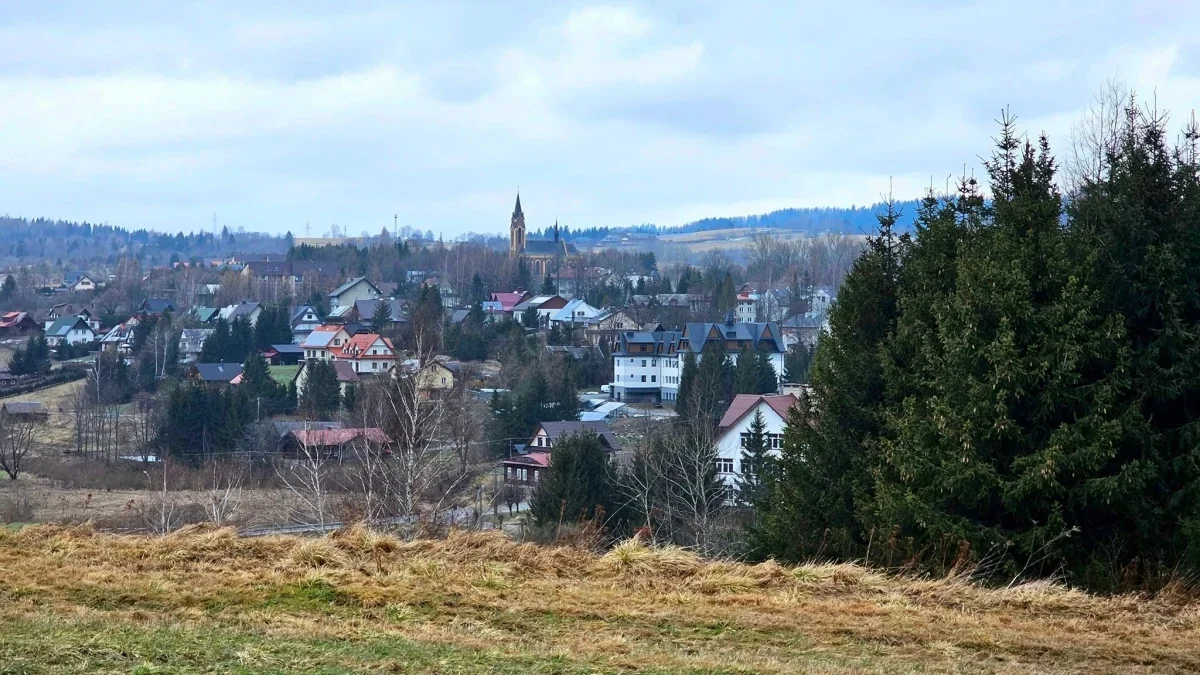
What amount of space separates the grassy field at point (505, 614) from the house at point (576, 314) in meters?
72.3

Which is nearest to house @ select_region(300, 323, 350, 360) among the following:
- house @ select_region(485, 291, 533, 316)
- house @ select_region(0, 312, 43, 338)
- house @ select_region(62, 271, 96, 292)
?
house @ select_region(485, 291, 533, 316)

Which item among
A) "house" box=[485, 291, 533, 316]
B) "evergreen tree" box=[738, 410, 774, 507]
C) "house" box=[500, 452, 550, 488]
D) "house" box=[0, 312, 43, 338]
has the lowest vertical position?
"house" box=[500, 452, 550, 488]

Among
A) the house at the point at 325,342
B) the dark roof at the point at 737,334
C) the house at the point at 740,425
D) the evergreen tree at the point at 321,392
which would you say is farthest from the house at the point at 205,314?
the house at the point at 740,425

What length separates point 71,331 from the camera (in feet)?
271

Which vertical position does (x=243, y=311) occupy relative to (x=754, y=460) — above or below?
above

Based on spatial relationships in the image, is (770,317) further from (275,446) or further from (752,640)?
(752,640)

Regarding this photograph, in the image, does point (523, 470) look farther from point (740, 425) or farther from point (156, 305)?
point (156, 305)

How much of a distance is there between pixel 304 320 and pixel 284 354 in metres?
17.6

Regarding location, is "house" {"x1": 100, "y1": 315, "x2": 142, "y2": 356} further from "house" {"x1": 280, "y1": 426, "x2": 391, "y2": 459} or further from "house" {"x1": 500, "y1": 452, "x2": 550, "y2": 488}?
"house" {"x1": 500, "y1": 452, "x2": 550, "y2": 488}

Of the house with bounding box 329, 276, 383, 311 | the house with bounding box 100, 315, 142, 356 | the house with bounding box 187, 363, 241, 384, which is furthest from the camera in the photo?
the house with bounding box 329, 276, 383, 311

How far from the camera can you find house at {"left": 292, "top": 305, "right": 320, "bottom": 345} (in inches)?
3388

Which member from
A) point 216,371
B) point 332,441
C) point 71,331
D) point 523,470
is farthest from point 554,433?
point 71,331

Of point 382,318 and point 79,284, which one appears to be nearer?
point 382,318

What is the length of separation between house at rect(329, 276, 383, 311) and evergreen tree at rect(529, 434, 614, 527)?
75.2 meters
